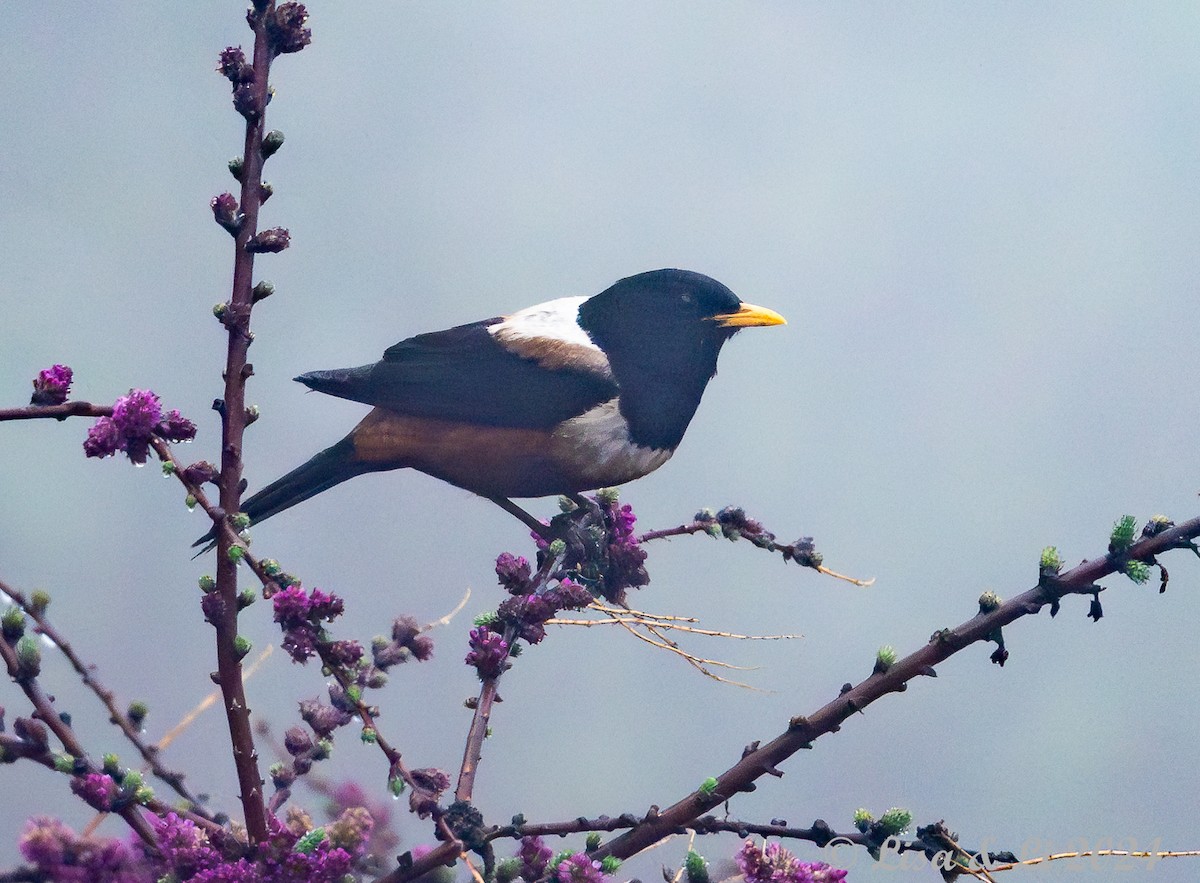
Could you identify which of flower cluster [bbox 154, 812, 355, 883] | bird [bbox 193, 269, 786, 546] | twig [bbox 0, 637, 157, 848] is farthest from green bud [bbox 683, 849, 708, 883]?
bird [bbox 193, 269, 786, 546]

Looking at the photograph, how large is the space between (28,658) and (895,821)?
970 mm

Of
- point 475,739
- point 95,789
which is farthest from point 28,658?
point 475,739

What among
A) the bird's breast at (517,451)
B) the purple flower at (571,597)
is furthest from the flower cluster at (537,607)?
the bird's breast at (517,451)

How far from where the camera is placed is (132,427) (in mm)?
1147

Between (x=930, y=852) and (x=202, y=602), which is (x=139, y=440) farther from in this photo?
(x=930, y=852)

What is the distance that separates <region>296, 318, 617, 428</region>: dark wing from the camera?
2.13m

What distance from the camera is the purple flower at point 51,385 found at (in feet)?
3.76

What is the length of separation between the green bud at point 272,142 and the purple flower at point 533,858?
0.88 meters

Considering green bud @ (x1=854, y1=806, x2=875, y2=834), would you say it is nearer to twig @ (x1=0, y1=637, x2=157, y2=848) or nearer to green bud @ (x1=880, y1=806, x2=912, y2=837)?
green bud @ (x1=880, y1=806, x2=912, y2=837)

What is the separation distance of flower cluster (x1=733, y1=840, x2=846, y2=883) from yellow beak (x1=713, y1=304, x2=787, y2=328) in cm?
126

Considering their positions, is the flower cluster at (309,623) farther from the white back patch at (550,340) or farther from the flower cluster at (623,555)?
the white back patch at (550,340)

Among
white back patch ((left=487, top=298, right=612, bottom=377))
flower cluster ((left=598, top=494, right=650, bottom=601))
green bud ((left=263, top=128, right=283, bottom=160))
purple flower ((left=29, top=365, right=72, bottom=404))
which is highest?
white back patch ((left=487, top=298, right=612, bottom=377))

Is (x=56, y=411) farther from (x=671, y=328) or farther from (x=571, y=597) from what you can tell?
(x=671, y=328)

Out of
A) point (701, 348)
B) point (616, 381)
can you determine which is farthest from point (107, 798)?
point (701, 348)
